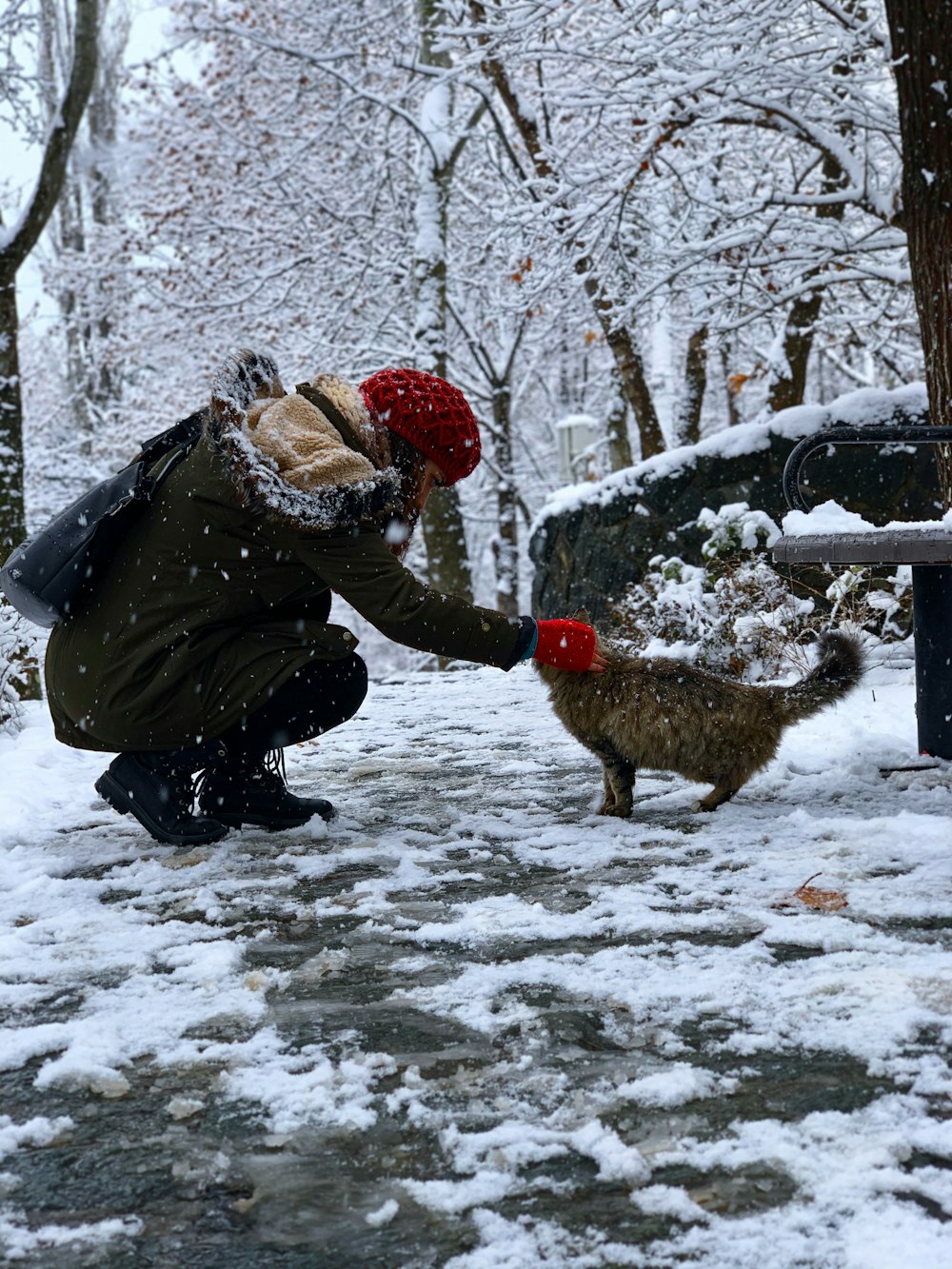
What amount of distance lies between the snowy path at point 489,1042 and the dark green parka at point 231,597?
474 mm

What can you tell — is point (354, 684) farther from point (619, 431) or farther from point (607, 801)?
point (619, 431)

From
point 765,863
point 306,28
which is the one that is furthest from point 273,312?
point 765,863

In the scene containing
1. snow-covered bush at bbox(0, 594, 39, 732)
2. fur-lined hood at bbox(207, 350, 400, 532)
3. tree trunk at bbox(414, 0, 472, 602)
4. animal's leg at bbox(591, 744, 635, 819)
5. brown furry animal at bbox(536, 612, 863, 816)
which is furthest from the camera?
tree trunk at bbox(414, 0, 472, 602)

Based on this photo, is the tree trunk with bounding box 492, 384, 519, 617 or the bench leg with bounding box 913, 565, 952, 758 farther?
the tree trunk with bounding box 492, 384, 519, 617

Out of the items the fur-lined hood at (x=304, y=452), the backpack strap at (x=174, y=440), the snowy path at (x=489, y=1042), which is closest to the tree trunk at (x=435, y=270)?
the backpack strap at (x=174, y=440)

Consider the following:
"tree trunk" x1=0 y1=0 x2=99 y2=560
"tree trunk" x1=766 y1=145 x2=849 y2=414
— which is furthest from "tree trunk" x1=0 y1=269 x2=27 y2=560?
"tree trunk" x1=766 y1=145 x2=849 y2=414

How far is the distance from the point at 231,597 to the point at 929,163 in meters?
3.38

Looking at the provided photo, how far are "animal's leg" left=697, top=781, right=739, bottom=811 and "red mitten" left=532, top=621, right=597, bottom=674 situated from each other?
2.14 ft

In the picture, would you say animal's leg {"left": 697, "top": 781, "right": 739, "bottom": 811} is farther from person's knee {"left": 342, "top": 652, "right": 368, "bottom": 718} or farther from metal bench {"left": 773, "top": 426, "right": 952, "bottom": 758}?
person's knee {"left": 342, "top": 652, "right": 368, "bottom": 718}

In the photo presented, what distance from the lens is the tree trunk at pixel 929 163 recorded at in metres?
4.43

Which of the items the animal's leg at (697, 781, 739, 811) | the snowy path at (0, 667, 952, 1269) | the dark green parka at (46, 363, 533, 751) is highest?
the dark green parka at (46, 363, 533, 751)

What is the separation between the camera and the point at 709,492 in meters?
7.91

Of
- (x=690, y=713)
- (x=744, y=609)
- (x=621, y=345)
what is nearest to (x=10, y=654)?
(x=690, y=713)

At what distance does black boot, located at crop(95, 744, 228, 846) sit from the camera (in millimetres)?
3385
